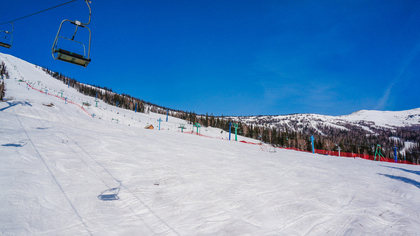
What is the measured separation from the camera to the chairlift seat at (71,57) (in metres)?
6.46

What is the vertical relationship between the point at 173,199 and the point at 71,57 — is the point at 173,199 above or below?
below

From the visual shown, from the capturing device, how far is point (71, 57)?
21.9 ft

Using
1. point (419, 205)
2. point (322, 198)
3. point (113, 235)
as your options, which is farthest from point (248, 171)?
point (113, 235)

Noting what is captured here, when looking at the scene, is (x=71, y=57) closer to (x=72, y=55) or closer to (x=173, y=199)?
(x=72, y=55)

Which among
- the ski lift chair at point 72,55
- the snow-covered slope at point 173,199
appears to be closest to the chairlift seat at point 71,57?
the ski lift chair at point 72,55

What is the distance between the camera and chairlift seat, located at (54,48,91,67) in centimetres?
646

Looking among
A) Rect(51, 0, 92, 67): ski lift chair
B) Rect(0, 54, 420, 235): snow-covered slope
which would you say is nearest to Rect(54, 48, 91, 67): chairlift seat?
Rect(51, 0, 92, 67): ski lift chair

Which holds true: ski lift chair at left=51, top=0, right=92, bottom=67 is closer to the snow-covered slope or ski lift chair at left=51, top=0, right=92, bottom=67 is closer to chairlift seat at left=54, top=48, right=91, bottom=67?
chairlift seat at left=54, top=48, right=91, bottom=67

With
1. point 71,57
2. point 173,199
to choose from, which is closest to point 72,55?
point 71,57

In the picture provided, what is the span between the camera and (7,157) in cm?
706

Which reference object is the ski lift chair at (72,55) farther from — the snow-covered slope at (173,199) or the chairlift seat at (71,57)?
the snow-covered slope at (173,199)

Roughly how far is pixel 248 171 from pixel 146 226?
647 cm

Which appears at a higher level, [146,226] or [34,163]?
[34,163]

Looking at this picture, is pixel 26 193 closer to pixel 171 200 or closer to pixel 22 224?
pixel 22 224
